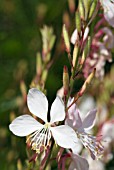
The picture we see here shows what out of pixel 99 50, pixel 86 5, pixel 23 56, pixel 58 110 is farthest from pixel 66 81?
pixel 23 56

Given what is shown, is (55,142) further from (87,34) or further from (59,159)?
(87,34)

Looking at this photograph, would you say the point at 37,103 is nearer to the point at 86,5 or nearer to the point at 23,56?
the point at 86,5

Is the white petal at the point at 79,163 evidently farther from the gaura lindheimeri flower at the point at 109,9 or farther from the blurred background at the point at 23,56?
the blurred background at the point at 23,56

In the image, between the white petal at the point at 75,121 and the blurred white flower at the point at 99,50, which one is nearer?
the white petal at the point at 75,121

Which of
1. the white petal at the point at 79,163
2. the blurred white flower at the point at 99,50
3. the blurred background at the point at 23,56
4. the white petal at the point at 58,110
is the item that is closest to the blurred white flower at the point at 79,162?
the white petal at the point at 79,163

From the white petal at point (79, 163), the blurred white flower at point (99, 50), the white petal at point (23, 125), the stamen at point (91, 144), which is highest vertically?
the blurred white flower at point (99, 50)

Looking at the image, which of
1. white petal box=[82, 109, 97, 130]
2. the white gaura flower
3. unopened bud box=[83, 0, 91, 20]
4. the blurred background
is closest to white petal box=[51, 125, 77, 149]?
the white gaura flower
